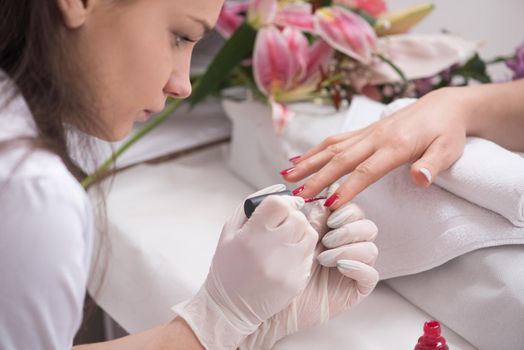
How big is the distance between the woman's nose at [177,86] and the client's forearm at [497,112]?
1.34 ft

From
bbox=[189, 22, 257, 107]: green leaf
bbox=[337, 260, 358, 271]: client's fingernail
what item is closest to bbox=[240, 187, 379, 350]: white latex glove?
bbox=[337, 260, 358, 271]: client's fingernail

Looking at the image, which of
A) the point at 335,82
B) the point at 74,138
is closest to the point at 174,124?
the point at 335,82

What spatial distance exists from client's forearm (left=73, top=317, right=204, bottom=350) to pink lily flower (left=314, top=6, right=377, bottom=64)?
1.76ft

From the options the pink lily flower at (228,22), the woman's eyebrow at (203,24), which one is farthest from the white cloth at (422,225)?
the pink lily flower at (228,22)

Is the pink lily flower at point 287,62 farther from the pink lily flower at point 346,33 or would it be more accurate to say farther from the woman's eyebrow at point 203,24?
the woman's eyebrow at point 203,24

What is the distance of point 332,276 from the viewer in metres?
0.83

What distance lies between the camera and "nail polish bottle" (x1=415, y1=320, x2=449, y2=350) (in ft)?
2.37

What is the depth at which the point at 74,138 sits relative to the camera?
752 mm

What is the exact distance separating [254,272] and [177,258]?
0.25 meters

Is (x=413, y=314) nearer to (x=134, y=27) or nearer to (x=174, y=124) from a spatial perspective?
(x=134, y=27)

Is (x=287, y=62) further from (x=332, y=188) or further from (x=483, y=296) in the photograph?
(x=483, y=296)

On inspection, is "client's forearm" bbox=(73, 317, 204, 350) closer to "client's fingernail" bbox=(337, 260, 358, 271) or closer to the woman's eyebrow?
"client's fingernail" bbox=(337, 260, 358, 271)

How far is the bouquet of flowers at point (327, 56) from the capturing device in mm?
1100

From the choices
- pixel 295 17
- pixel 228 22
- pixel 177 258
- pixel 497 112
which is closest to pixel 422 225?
pixel 497 112
